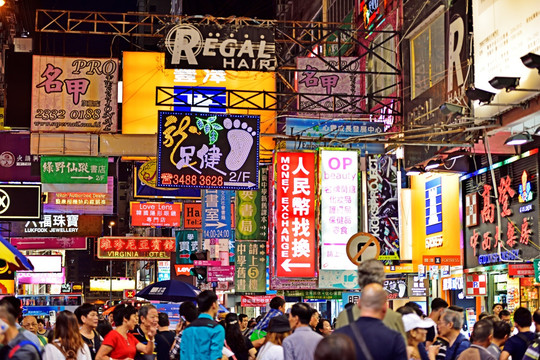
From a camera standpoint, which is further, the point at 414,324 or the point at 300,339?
the point at 300,339

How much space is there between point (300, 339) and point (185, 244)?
38.7 meters

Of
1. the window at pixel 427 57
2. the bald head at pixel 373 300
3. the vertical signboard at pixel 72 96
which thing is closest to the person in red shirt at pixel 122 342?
the bald head at pixel 373 300

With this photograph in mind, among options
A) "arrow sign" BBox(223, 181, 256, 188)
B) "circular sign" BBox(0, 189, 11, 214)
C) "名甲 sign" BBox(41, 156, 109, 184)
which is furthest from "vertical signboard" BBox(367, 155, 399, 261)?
"circular sign" BBox(0, 189, 11, 214)

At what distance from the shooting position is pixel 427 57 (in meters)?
24.3

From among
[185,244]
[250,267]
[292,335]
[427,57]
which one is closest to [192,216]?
[185,244]

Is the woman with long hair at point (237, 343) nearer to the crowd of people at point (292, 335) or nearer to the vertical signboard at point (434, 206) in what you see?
the crowd of people at point (292, 335)

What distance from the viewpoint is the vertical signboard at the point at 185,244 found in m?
47.7

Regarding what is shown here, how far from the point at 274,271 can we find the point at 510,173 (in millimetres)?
6182

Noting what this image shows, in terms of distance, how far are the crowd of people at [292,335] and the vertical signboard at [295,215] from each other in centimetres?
1030

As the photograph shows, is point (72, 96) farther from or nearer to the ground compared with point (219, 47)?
nearer to the ground

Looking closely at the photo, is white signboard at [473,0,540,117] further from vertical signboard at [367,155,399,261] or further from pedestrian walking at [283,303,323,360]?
pedestrian walking at [283,303,323,360]

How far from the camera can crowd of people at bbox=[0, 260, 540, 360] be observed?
259 inches

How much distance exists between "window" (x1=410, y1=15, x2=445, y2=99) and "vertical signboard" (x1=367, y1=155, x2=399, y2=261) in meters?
2.19

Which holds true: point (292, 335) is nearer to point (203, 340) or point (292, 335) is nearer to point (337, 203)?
point (203, 340)
